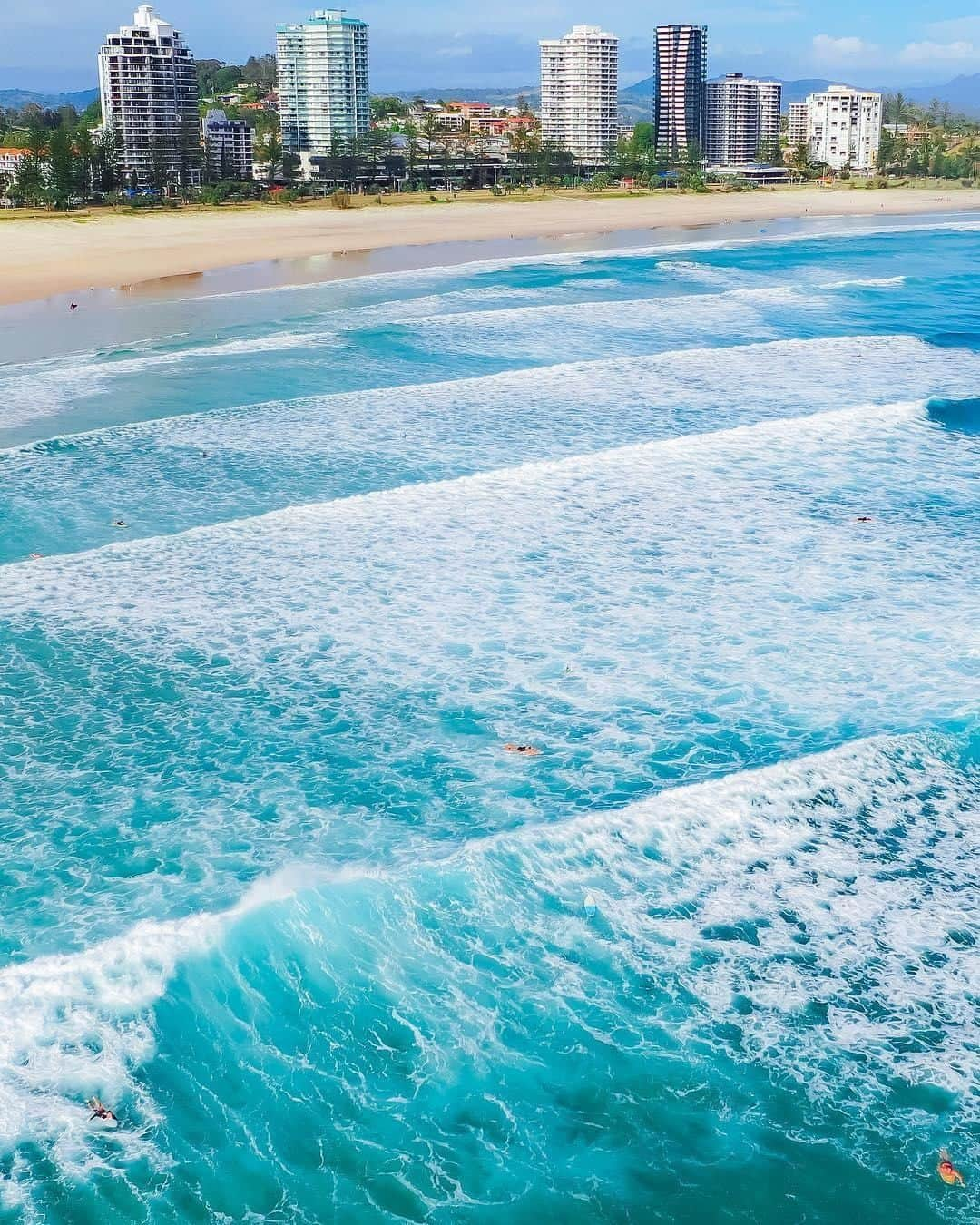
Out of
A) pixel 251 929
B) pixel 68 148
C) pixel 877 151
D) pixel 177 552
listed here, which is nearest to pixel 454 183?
pixel 68 148

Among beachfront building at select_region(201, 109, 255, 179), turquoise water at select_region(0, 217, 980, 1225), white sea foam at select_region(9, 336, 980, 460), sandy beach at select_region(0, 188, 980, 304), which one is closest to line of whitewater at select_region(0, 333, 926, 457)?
white sea foam at select_region(9, 336, 980, 460)

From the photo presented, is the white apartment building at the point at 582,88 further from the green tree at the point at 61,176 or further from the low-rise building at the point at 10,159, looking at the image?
the green tree at the point at 61,176

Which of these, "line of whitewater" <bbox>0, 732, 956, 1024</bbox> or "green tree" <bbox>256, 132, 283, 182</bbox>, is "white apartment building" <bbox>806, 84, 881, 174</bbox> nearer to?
"green tree" <bbox>256, 132, 283, 182</bbox>

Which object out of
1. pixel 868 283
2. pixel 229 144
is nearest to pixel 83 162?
pixel 229 144

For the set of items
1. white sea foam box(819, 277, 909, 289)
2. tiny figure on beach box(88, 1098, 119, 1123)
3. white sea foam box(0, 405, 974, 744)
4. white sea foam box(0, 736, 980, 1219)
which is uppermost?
white sea foam box(819, 277, 909, 289)

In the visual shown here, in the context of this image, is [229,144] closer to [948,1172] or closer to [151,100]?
[151,100]

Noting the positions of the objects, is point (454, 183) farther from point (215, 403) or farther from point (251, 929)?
point (251, 929)

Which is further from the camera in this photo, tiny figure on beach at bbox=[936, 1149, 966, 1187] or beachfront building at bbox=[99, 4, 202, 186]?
beachfront building at bbox=[99, 4, 202, 186]
